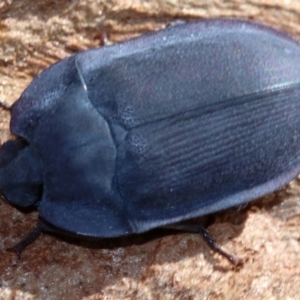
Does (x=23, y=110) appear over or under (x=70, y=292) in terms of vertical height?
over

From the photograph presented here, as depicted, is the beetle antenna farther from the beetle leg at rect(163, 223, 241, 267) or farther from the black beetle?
the beetle leg at rect(163, 223, 241, 267)

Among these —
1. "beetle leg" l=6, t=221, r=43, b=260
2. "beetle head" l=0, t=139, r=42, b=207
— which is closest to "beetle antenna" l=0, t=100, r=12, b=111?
"beetle head" l=0, t=139, r=42, b=207

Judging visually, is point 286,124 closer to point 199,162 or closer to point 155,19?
point 199,162

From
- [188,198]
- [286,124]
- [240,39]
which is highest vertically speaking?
[240,39]

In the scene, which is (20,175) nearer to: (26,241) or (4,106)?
(26,241)

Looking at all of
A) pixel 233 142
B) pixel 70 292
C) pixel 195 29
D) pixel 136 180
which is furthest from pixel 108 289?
pixel 195 29

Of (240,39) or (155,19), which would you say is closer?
(240,39)
